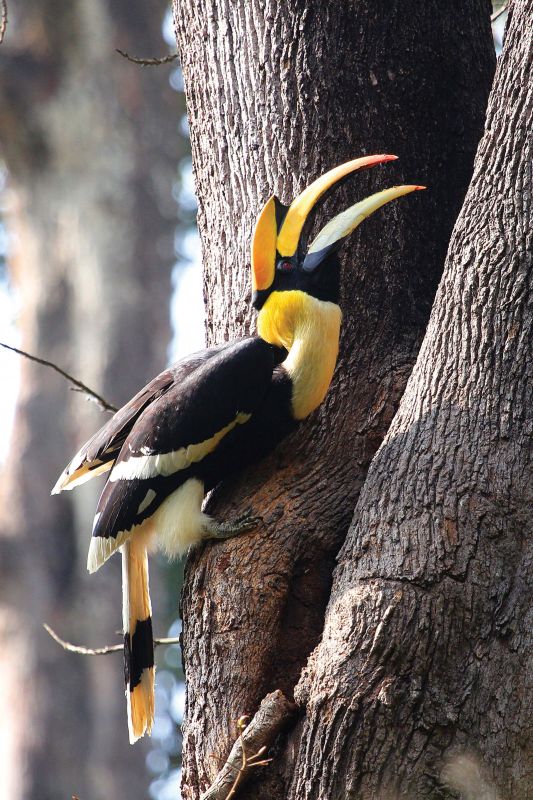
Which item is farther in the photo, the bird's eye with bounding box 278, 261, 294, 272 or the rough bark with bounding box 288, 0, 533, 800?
the bird's eye with bounding box 278, 261, 294, 272

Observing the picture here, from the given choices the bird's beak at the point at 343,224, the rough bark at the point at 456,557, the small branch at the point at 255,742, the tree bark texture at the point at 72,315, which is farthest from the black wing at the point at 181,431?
the tree bark texture at the point at 72,315

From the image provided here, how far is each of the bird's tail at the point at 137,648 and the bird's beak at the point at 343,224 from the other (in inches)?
31.8

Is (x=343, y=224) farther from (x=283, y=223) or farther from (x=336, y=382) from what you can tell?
(x=336, y=382)

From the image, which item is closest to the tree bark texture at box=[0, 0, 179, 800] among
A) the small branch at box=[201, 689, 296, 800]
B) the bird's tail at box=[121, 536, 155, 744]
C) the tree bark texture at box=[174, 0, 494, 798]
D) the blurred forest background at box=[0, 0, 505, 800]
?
the blurred forest background at box=[0, 0, 505, 800]

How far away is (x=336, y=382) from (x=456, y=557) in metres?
0.70

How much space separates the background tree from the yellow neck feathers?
94 millimetres

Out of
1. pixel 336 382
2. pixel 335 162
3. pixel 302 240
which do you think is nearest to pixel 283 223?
pixel 302 240

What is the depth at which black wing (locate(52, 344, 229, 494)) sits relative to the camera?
100 inches

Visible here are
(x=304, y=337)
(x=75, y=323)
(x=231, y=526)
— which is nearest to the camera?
(x=231, y=526)

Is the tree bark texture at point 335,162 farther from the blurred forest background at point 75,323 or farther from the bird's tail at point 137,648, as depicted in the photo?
the blurred forest background at point 75,323

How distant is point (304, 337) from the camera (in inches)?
96.7

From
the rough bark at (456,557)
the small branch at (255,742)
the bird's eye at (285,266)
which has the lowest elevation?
the small branch at (255,742)

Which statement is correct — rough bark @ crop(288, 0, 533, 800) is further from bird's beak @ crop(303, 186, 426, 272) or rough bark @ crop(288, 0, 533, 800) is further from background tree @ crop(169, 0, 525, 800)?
bird's beak @ crop(303, 186, 426, 272)

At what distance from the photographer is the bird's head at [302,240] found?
2.44m
